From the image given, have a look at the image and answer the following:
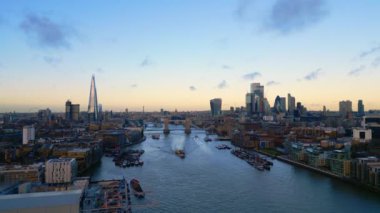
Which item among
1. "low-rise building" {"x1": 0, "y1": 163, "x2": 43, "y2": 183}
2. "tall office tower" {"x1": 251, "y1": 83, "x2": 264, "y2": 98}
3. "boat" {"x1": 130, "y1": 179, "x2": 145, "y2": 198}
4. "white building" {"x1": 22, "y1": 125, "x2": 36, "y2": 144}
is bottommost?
"boat" {"x1": 130, "y1": 179, "x2": 145, "y2": 198}

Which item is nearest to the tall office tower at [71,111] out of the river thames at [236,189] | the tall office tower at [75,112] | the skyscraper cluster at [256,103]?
the tall office tower at [75,112]

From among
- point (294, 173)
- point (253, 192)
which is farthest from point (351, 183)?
point (253, 192)

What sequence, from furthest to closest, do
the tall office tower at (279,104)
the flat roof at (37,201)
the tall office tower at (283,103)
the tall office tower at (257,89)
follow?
1. the tall office tower at (257,89)
2. the tall office tower at (283,103)
3. the tall office tower at (279,104)
4. the flat roof at (37,201)

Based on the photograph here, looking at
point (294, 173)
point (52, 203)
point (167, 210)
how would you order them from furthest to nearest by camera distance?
point (294, 173) < point (167, 210) < point (52, 203)

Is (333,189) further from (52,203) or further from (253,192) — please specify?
(52,203)

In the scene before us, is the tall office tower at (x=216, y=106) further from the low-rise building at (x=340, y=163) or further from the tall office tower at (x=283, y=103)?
the low-rise building at (x=340, y=163)

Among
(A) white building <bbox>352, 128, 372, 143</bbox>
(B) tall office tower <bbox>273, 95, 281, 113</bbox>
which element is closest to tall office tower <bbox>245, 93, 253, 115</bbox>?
(B) tall office tower <bbox>273, 95, 281, 113</bbox>

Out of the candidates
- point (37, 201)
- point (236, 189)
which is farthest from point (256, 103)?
point (37, 201)

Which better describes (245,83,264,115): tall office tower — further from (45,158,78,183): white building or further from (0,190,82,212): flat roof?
(0,190,82,212): flat roof

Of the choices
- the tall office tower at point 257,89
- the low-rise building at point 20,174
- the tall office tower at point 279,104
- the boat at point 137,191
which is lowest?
the boat at point 137,191
